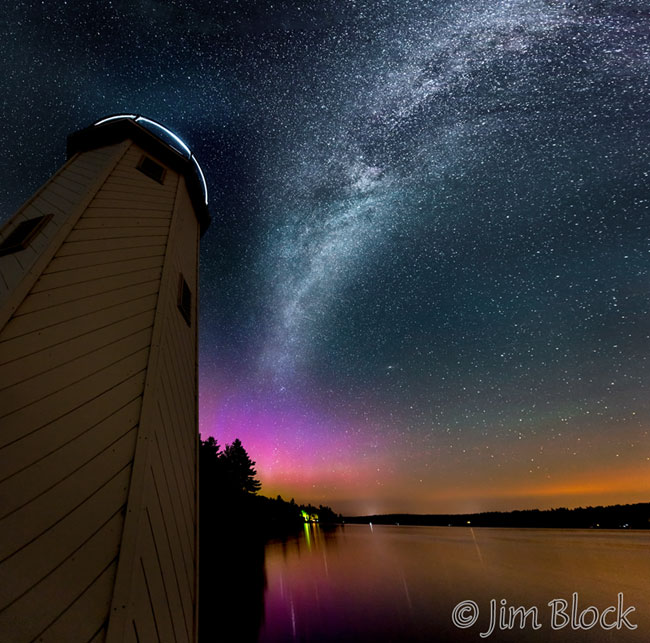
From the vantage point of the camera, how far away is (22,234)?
5.14 m

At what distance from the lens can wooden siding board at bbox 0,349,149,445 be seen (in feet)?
8.52

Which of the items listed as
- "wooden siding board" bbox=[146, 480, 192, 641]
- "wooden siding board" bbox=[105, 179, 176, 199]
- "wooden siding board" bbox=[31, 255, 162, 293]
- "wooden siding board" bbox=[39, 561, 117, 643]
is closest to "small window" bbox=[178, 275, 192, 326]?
"wooden siding board" bbox=[31, 255, 162, 293]

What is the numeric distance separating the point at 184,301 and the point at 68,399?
3.23 meters

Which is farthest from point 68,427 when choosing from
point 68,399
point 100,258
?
point 100,258

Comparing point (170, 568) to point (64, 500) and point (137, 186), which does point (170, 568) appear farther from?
point (137, 186)

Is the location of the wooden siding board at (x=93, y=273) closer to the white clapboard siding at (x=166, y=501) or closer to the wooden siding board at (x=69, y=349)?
the white clapboard siding at (x=166, y=501)

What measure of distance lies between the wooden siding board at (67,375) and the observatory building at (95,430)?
0.01m

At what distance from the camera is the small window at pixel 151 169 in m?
7.99

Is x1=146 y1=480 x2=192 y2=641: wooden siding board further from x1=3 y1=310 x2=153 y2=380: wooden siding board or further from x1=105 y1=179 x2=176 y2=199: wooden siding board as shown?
x1=105 y1=179 x2=176 y2=199: wooden siding board

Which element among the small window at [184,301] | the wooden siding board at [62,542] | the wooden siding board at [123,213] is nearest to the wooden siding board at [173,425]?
the wooden siding board at [62,542]

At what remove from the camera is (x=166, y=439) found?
3617mm

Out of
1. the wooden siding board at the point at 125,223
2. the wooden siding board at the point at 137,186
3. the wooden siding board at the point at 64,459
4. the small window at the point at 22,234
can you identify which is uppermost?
the wooden siding board at the point at 137,186

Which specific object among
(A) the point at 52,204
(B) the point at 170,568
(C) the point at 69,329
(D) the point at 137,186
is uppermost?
(D) the point at 137,186

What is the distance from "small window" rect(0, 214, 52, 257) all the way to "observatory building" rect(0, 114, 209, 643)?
3 centimetres
